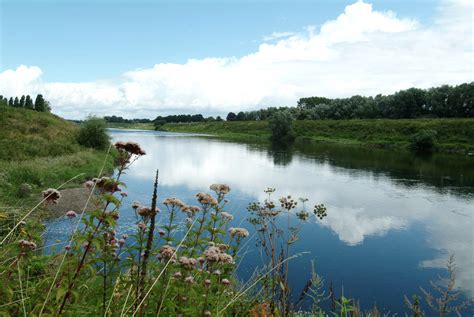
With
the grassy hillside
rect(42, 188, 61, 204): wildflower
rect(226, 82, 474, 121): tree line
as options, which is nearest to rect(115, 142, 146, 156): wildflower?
rect(42, 188, 61, 204): wildflower

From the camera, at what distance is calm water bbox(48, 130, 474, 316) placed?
13.6 meters

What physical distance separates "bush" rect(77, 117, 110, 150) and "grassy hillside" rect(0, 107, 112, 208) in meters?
1.04

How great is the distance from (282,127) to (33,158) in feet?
205

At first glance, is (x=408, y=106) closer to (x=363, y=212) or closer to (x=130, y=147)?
(x=363, y=212)

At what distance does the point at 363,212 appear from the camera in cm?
2238

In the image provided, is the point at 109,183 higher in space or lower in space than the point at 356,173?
higher

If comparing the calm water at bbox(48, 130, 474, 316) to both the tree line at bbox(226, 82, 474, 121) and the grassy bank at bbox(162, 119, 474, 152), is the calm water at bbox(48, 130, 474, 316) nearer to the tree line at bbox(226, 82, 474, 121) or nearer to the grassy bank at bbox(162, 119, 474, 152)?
the grassy bank at bbox(162, 119, 474, 152)

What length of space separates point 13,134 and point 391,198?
105ft

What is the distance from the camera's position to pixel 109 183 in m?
2.75

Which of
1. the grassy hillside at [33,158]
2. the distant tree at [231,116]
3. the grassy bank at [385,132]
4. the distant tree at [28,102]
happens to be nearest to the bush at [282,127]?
the grassy bank at [385,132]

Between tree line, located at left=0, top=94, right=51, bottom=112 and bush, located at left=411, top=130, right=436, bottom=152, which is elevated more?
tree line, located at left=0, top=94, right=51, bottom=112

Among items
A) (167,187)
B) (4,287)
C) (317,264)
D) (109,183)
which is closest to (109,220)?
(109,183)

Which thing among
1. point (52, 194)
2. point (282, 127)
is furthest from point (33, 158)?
point (282, 127)

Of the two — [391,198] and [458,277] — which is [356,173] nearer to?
[391,198]
